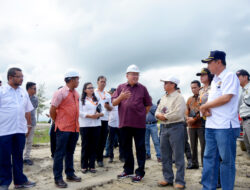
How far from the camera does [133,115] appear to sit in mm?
4688

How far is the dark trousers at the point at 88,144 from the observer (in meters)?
5.35

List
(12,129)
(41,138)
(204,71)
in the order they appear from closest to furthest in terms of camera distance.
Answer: (12,129)
(204,71)
(41,138)

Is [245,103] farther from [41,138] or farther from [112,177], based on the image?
[41,138]

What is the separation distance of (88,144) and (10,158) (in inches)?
69.2

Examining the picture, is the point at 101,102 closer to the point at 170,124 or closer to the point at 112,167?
the point at 112,167

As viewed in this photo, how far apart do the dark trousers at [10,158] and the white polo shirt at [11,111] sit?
0.14 meters

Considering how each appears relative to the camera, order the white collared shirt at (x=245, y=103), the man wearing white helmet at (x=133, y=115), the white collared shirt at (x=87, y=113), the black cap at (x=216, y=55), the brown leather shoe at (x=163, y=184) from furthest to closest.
A: the white collared shirt at (x=87, y=113) → the man wearing white helmet at (x=133, y=115) → the white collared shirt at (x=245, y=103) → the brown leather shoe at (x=163, y=184) → the black cap at (x=216, y=55)

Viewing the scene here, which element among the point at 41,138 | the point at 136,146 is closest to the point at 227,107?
the point at 136,146

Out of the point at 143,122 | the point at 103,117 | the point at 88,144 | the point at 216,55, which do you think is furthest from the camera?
the point at 103,117

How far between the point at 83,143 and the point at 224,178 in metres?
3.24

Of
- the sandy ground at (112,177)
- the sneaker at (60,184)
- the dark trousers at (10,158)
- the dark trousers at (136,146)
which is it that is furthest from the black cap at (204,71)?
the dark trousers at (10,158)

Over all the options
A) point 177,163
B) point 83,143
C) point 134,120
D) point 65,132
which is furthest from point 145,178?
point 65,132

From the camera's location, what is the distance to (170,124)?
4258mm

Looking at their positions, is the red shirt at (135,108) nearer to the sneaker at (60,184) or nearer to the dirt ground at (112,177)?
the dirt ground at (112,177)
